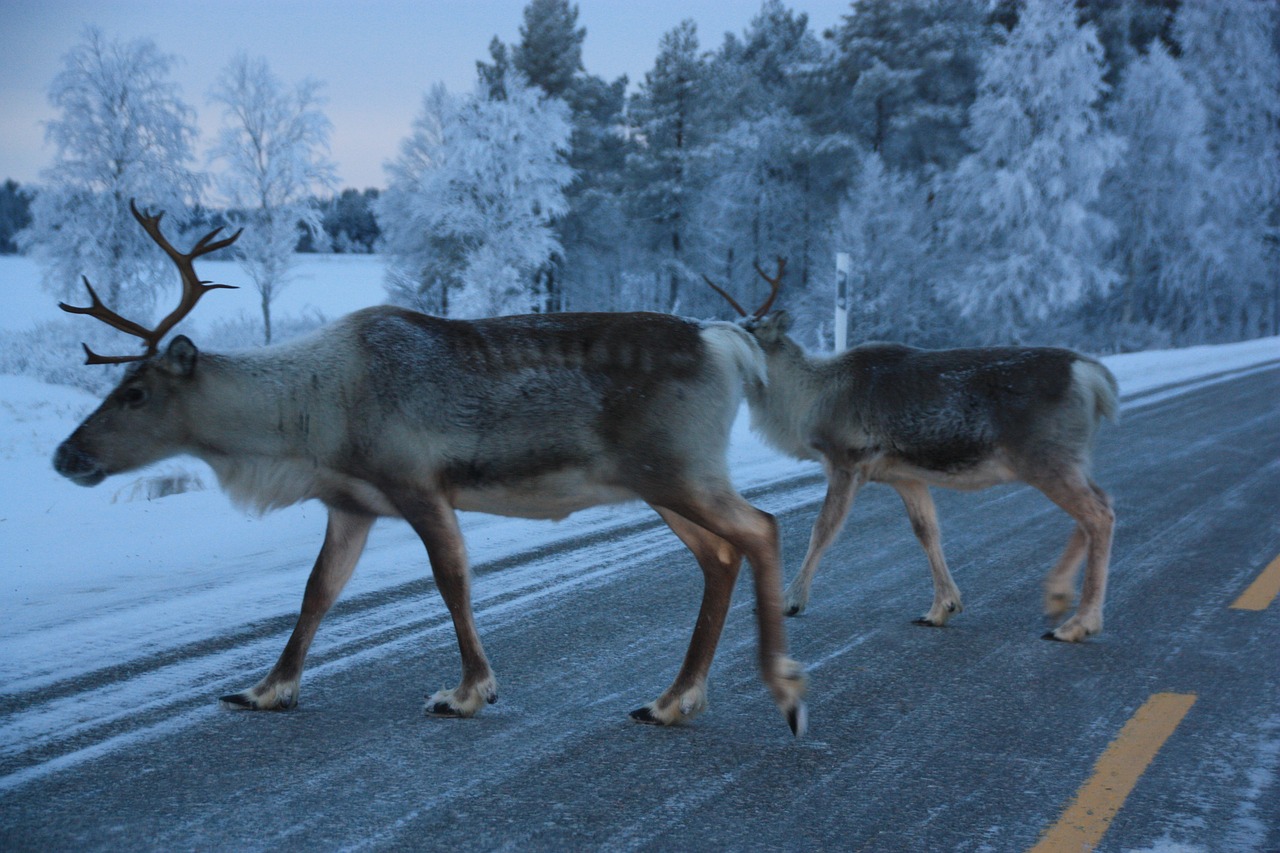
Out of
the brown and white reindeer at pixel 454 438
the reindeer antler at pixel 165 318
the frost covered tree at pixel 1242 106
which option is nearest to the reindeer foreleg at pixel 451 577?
the brown and white reindeer at pixel 454 438

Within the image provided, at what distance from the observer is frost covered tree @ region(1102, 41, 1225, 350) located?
1633 inches

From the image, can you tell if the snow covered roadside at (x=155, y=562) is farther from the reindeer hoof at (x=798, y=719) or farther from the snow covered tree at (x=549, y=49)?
the snow covered tree at (x=549, y=49)

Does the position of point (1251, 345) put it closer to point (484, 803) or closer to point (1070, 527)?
point (1070, 527)

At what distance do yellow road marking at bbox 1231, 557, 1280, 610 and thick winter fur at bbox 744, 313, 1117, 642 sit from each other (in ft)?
3.02

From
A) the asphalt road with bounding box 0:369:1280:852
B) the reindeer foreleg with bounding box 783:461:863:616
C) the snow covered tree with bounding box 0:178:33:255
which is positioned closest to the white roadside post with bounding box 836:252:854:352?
the asphalt road with bounding box 0:369:1280:852

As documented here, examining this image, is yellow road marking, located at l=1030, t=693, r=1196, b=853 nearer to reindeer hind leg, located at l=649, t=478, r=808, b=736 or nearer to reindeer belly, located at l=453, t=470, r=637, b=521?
reindeer hind leg, located at l=649, t=478, r=808, b=736

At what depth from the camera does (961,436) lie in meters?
6.16

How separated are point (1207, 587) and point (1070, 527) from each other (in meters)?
1.70

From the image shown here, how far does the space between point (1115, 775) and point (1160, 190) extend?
43423 millimetres

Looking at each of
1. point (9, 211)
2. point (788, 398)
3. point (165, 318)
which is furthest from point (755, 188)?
point (165, 318)

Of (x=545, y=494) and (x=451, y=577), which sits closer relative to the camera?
(x=451, y=577)

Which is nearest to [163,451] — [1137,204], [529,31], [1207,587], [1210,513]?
[1207,587]

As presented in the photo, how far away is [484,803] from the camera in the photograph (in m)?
3.66

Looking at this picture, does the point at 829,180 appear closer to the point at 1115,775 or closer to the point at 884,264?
the point at 884,264
